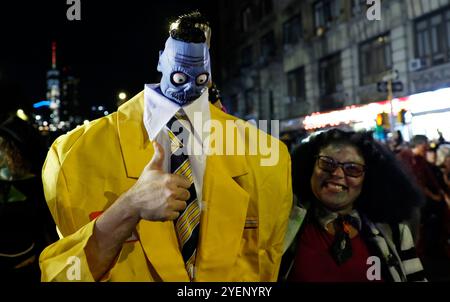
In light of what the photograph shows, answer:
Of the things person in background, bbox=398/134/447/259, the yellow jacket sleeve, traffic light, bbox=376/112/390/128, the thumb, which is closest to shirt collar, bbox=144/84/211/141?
the thumb

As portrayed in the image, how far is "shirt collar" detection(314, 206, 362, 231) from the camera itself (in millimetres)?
2277

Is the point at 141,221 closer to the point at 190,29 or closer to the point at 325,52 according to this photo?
the point at 190,29

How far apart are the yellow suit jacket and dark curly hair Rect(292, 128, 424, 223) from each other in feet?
2.42

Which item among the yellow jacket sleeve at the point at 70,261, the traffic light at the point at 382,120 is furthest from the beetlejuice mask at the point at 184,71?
the traffic light at the point at 382,120


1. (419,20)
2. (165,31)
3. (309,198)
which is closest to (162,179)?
(165,31)

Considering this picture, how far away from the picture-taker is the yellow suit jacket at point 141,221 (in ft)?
5.00

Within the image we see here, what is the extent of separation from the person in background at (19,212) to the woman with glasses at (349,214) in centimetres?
219

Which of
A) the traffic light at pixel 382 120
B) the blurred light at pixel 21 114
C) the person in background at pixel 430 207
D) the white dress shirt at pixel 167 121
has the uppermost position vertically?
the traffic light at pixel 382 120

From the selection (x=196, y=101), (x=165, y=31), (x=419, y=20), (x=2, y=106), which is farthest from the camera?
(x=419, y=20)

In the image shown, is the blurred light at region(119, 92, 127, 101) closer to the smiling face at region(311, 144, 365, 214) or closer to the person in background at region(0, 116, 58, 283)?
the smiling face at region(311, 144, 365, 214)

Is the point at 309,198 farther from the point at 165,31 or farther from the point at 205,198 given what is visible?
the point at 165,31

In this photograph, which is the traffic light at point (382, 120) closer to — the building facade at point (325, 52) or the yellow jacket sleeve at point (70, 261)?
the building facade at point (325, 52)

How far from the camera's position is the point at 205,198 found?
5.28ft
